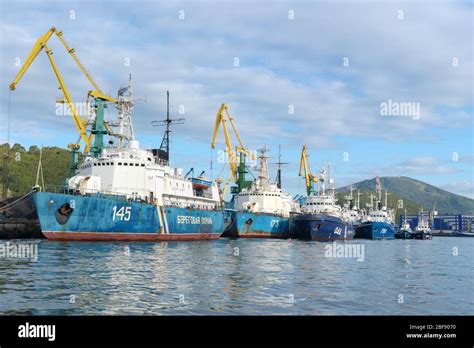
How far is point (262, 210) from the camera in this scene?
85.6 m

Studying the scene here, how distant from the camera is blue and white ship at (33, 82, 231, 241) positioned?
133 ft

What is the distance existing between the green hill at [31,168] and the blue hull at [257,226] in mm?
47628

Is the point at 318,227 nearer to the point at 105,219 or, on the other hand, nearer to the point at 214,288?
the point at 105,219

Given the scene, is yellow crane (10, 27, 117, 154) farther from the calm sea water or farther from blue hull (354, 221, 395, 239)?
blue hull (354, 221, 395, 239)

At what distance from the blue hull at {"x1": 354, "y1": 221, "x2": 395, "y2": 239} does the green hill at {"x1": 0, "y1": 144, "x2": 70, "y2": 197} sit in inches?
2756

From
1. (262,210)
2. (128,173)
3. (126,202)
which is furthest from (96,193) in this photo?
(262,210)

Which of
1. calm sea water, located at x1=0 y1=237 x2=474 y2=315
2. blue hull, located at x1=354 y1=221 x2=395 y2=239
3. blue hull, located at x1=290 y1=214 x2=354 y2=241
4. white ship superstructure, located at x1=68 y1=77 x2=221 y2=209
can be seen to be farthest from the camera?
blue hull, located at x1=354 y1=221 x2=395 y2=239

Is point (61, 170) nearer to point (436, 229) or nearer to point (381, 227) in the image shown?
point (381, 227)

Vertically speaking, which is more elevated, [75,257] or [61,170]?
[61,170]

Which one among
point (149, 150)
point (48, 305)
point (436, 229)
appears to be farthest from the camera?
point (436, 229)
